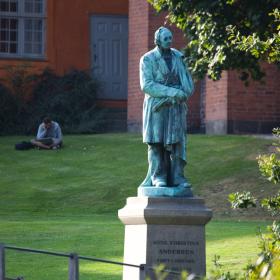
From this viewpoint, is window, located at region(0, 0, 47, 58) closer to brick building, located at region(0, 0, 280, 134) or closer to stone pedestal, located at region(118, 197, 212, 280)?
brick building, located at region(0, 0, 280, 134)

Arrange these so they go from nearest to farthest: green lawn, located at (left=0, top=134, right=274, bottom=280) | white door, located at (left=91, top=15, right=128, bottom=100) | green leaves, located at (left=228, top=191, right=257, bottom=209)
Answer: green leaves, located at (left=228, top=191, right=257, bottom=209), green lawn, located at (left=0, top=134, right=274, bottom=280), white door, located at (left=91, top=15, right=128, bottom=100)

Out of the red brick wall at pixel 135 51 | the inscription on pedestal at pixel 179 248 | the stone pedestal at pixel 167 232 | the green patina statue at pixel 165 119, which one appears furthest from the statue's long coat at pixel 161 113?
the red brick wall at pixel 135 51

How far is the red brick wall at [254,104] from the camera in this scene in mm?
31109

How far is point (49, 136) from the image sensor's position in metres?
30.8

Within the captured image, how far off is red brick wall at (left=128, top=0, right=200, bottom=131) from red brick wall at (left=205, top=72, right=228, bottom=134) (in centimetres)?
181

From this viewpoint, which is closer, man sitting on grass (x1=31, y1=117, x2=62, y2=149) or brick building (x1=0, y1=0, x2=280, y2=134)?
man sitting on grass (x1=31, y1=117, x2=62, y2=149)

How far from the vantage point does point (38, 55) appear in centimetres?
3781

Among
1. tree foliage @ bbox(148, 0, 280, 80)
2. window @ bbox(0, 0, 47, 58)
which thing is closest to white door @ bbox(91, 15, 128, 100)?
window @ bbox(0, 0, 47, 58)

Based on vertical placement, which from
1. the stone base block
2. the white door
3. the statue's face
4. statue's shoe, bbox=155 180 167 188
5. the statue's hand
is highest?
the white door

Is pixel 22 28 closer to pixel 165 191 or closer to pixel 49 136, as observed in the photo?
pixel 49 136

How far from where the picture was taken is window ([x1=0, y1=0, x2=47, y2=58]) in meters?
37.8

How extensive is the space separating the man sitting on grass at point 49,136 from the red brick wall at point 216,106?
162 inches

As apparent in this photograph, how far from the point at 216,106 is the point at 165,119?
59.6 feet

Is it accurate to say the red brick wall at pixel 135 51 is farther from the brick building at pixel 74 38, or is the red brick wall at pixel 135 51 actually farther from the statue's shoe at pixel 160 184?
the statue's shoe at pixel 160 184
